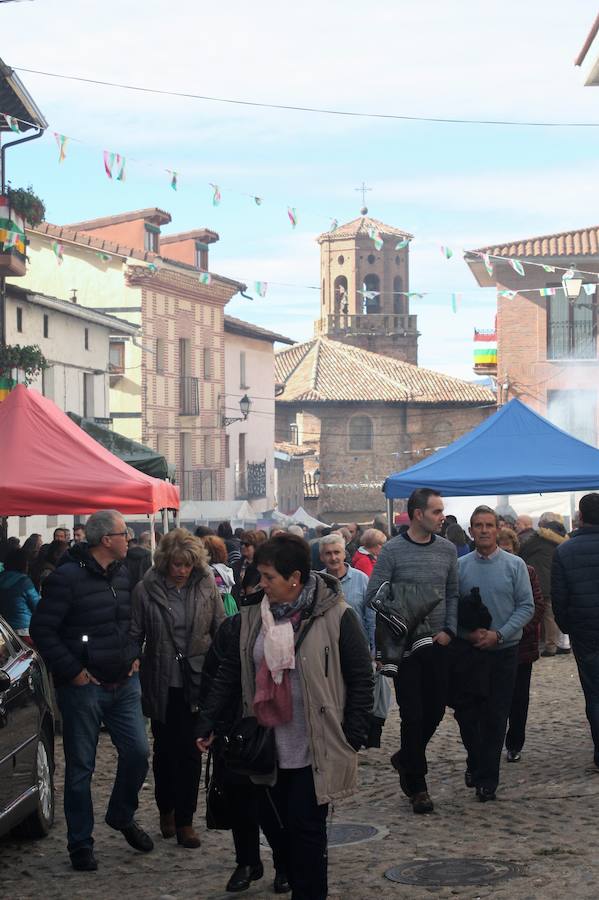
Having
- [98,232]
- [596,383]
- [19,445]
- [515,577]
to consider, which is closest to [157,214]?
[98,232]

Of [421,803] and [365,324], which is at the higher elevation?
[365,324]

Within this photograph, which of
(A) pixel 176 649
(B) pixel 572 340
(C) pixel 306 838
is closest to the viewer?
(C) pixel 306 838

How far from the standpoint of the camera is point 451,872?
6754 millimetres

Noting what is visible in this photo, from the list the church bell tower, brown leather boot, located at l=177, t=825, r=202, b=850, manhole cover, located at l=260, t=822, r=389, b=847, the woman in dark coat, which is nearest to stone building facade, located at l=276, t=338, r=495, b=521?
the church bell tower

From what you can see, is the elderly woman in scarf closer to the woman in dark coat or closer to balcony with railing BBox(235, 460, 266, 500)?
the woman in dark coat

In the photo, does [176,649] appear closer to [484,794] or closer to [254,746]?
[254,746]

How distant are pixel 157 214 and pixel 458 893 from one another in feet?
144

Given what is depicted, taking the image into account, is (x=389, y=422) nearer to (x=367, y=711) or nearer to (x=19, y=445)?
(x=19, y=445)

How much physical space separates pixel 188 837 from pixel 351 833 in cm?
89

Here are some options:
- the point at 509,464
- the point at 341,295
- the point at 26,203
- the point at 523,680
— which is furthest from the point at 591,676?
the point at 341,295

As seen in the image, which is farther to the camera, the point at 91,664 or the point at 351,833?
the point at 351,833

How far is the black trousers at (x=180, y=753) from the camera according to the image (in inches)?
291

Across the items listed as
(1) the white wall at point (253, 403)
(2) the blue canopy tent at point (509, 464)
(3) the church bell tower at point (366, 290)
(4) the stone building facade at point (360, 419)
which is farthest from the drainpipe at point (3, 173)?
(3) the church bell tower at point (366, 290)

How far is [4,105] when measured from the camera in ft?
81.3
